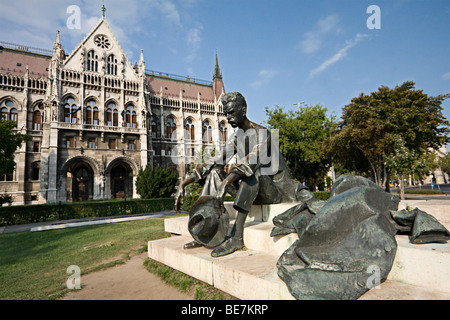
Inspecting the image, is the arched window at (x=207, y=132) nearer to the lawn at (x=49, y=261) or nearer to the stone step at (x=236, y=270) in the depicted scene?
the lawn at (x=49, y=261)

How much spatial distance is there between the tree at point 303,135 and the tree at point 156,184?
14095 mm

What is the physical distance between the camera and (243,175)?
3.35m

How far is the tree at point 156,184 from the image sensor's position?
2814cm

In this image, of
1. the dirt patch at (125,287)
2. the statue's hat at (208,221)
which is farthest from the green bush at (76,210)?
the statue's hat at (208,221)

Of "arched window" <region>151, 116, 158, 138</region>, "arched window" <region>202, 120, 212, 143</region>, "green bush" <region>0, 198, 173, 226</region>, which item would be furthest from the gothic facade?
"green bush" <region>0, 198, 173, 226</region>

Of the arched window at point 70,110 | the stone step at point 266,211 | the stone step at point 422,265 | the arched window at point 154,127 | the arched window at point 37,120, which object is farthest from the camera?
the arched window at point 154,127

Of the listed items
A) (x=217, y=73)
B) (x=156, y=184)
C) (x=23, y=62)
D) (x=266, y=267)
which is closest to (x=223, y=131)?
(x=217, y=73)

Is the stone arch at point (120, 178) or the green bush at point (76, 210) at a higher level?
the stone arch at point (120, 178)

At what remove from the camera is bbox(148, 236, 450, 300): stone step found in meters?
2.06

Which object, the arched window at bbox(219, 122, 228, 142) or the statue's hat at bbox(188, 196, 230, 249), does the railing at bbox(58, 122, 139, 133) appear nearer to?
the arched window at bbox(219, 122, 228, 142)

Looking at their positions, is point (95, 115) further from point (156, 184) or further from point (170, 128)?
point (156, 184)

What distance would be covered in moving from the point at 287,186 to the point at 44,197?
1370 inches

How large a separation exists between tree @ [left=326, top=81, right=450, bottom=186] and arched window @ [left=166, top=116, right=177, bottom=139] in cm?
3049
